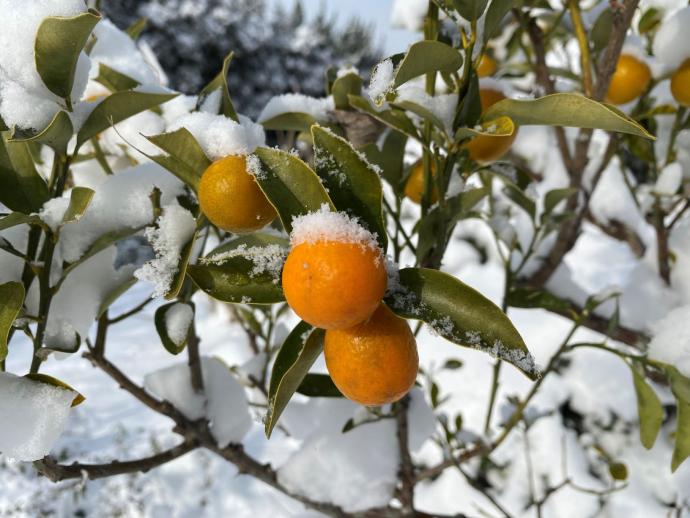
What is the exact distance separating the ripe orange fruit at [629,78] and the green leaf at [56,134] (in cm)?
61

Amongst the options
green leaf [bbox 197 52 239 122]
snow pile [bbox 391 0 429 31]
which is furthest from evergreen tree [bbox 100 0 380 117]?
green leaf [bbox 197 52 239 122]

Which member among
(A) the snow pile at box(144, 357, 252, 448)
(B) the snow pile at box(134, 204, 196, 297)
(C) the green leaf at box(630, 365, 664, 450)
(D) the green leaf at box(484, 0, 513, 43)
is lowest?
(A) the snow pile at box(144, 357, 252, 448)

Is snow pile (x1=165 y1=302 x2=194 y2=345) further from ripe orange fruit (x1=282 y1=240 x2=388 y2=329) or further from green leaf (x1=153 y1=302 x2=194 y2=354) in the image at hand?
ripe orange fruit (x1=282 y1=240 x2=388 y2=329)

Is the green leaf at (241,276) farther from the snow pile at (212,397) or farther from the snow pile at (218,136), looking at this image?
the snow pile at (212,397)

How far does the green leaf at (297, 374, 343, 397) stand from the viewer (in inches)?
19.0

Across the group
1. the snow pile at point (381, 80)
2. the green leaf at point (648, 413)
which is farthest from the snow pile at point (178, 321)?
the green leaf at point (648, 413)

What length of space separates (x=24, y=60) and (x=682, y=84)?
0.62 meters

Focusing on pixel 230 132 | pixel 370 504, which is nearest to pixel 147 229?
pixel 230 132

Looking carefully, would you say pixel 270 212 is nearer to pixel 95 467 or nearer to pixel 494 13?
pixel 494 13

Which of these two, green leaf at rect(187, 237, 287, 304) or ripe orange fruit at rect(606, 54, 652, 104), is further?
ripe orange fruit at rect(606, 54, 652, 104)

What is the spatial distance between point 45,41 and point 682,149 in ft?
2.89

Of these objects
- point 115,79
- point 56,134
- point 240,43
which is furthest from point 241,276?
point 240,43

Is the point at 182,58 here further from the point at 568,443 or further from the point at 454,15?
the point at 454,15

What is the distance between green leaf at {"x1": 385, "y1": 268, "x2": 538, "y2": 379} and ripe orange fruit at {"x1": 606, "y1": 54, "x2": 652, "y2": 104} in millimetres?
497
